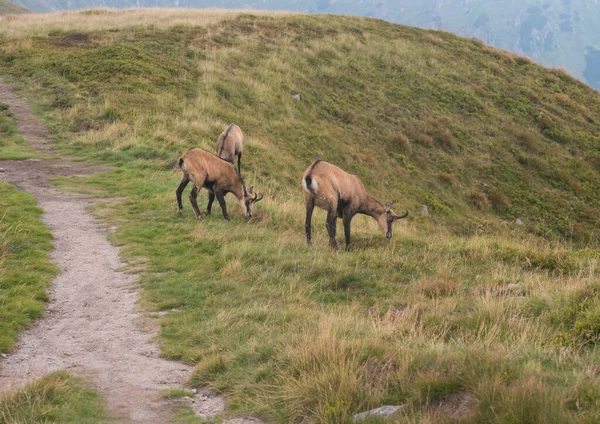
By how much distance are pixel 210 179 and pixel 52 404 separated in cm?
853

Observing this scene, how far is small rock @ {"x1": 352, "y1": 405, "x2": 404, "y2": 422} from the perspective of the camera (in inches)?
166

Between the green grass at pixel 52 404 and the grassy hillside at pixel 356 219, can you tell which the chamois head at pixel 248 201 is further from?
the green grass at pixel 52 404

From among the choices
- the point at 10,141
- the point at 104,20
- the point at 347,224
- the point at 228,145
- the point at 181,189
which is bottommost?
the point at 347,224

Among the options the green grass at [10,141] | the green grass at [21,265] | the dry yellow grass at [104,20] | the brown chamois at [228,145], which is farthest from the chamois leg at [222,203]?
the dry yellow grass at [104,20]

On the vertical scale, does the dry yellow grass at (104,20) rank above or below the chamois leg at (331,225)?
above

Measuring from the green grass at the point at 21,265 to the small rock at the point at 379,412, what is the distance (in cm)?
430

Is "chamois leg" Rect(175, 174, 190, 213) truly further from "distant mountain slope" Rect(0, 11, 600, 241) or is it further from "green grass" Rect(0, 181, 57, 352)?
"distant mountain slope" Rect(0, 11, 600, 241)

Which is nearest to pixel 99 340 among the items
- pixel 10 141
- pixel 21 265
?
pixel 21 265

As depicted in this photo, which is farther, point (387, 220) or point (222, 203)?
point (387, 220)

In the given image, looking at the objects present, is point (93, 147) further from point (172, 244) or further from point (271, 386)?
point (271, 386)

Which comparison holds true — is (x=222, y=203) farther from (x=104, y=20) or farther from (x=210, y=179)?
Result: (x=104, y=20)

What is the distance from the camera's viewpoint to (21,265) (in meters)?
9.00

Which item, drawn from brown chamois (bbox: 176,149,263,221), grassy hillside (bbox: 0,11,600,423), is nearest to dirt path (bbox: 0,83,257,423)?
grassy hillside (bbox: 0,11,600,423)

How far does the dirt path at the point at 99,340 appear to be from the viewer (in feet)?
17.5
